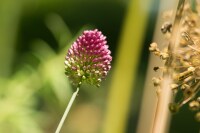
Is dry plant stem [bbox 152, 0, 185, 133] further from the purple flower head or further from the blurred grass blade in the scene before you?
the blurred grass blade

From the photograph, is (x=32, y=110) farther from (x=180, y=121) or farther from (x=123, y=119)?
(x=180, y=121)

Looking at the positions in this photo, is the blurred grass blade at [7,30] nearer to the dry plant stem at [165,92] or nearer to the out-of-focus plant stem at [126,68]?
the out-of-focus plant stem at [126,68]

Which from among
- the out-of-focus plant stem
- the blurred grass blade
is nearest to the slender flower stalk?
the out-of-focus plant stem

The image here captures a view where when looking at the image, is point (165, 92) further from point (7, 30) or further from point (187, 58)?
point (7, 30)

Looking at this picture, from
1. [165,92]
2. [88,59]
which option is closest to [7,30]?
[88,59]

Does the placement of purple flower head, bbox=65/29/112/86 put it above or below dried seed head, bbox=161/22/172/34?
below

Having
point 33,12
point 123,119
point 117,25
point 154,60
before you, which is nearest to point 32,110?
point 123,119

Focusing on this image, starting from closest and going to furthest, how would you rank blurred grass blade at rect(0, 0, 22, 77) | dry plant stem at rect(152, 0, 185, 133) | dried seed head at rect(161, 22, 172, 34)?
dry plant stem at rect(152, 0, 185, 133), dried seed head at rect(161, 22, 172, 34), blurred grass blade at rect(0, 0, 22, 77)
